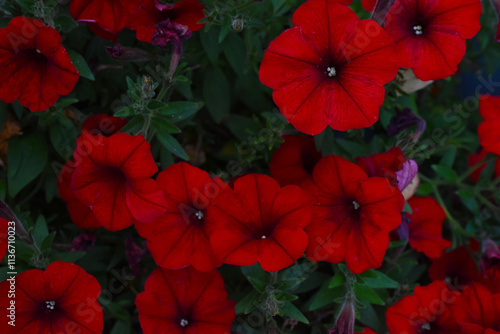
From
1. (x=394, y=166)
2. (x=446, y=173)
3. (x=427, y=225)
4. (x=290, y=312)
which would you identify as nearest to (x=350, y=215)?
(x=394, y=166)

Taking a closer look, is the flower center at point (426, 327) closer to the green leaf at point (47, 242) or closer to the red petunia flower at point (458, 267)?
the red petunia flower at point (458, 267)

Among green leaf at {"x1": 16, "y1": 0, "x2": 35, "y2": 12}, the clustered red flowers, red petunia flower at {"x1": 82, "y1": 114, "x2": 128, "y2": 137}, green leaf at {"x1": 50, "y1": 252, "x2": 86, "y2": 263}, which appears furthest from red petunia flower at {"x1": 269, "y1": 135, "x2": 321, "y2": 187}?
green leaf at {"x1": 16, "y1": 0, "x2": 35, "y2": 12}

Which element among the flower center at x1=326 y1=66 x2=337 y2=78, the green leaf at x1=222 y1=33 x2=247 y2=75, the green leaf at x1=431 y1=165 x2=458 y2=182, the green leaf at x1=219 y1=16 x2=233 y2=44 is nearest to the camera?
the flower center at x1=326 y1=66 x2=337 y2=78

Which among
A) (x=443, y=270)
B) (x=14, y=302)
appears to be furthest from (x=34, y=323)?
(x=443, y=270)

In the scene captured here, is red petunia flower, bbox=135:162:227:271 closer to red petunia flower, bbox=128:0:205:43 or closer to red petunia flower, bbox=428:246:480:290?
red petunia flower, bbox=128:0:205:43

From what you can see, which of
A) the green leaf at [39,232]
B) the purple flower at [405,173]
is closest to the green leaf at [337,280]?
the purple flower at [405,173]

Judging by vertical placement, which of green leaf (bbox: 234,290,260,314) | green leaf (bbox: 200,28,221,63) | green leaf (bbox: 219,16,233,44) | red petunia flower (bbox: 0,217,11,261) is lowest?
green leaf (bbox: 234,290,260,314)
